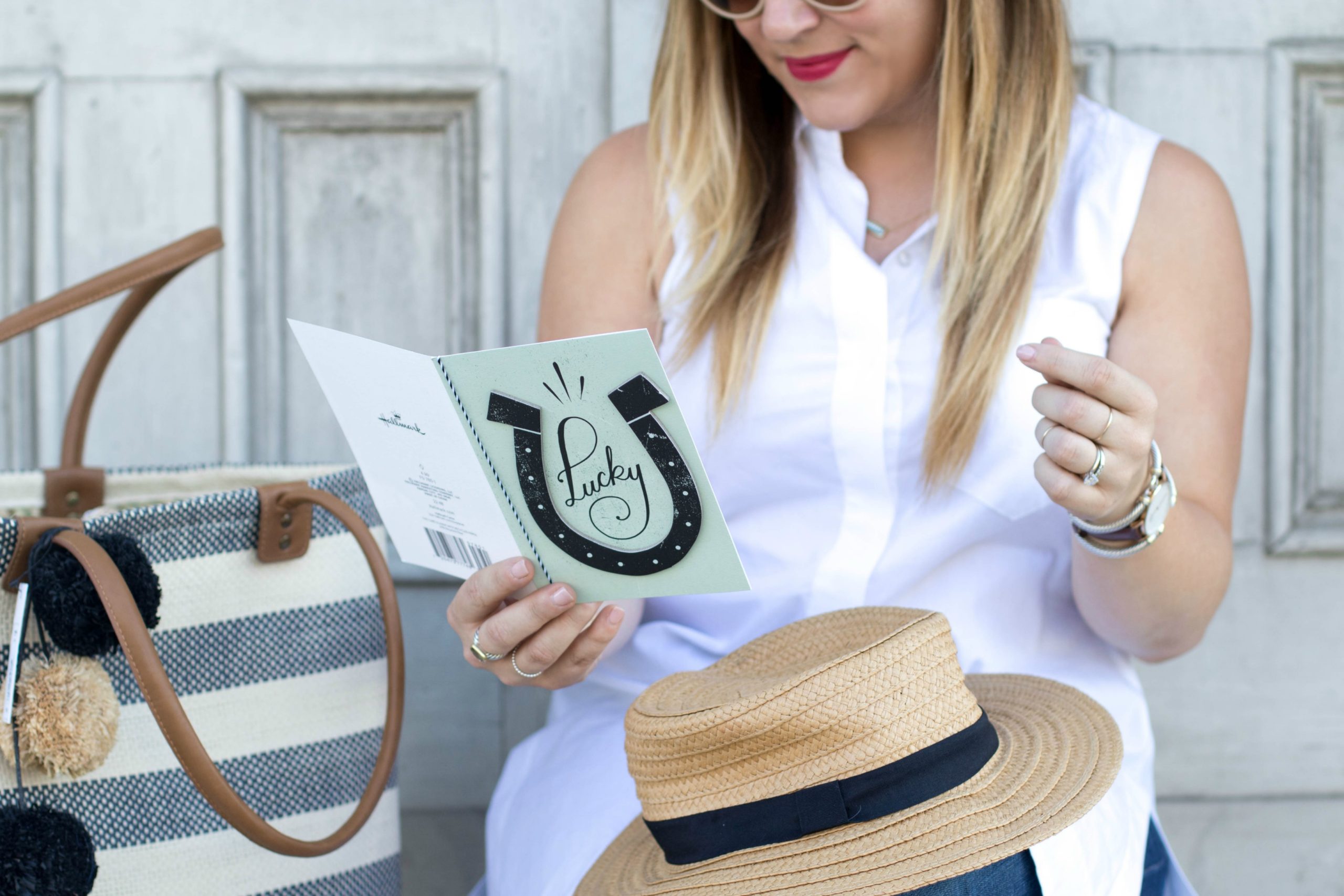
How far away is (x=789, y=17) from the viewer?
3.59 ft

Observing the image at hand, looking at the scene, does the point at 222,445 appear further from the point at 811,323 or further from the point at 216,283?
the point at 811,323

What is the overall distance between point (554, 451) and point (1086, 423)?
1.28 feet

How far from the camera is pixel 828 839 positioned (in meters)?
0.81

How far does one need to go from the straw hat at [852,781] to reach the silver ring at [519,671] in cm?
13

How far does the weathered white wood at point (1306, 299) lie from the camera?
5.30 feet

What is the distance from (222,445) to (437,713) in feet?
1.68

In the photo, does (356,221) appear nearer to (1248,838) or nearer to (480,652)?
(480,652)

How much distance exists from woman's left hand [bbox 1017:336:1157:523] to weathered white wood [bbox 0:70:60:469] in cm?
142

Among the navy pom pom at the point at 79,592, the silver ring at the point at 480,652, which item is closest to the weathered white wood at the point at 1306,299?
the silver ring at the point at 480,652

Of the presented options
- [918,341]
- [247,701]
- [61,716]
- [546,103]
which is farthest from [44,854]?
[546,103]

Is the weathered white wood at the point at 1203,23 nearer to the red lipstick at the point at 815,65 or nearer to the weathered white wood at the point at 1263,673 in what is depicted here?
the red lipstick at the point at 815,65

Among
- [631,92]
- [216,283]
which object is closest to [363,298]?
[216,283]

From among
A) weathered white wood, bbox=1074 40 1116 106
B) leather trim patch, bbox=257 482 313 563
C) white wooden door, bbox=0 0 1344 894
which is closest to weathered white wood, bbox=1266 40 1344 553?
white wooden door, bbox=0 0 1344 894

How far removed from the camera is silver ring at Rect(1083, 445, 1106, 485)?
0.84 metres
